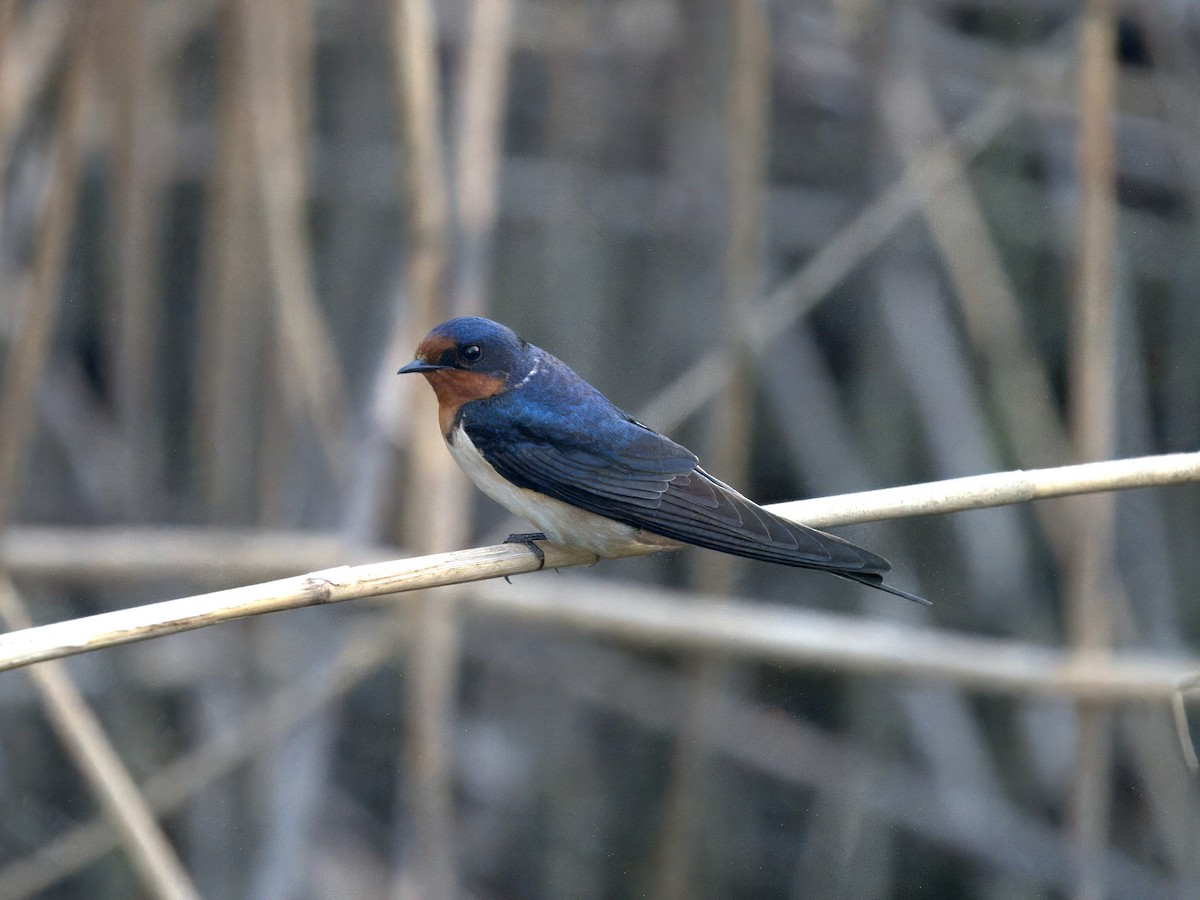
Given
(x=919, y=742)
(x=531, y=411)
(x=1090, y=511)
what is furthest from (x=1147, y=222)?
(x=531, y=411)

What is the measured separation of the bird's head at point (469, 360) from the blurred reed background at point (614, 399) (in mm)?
266

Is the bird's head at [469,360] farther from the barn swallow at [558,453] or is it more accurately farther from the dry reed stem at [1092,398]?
the dry reed stem at [1092,398]

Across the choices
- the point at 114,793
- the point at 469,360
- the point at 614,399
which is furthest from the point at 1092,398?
the point at 114,793

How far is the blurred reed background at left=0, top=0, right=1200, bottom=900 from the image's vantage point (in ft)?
7.61

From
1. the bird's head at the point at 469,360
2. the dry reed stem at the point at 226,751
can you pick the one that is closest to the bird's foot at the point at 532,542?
the bird's head at the point at 469,360

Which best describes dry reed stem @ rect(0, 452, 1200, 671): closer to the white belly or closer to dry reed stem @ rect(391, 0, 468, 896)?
the white belly

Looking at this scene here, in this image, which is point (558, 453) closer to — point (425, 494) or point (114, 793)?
point (425, 494)

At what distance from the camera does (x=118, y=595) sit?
3045 mm

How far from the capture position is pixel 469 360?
1.82 m

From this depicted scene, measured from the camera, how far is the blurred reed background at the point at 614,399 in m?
2.32

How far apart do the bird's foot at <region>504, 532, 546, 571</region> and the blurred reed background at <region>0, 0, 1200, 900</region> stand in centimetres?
30

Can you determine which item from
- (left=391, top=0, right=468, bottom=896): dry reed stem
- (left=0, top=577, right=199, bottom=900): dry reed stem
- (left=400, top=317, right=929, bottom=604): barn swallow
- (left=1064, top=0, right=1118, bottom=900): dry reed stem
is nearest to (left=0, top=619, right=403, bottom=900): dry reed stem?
(left=391, top=0, right=468, bottom=896): dry reed stem

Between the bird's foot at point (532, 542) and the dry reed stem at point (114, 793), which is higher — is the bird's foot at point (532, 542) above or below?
above

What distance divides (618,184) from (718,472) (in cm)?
147
